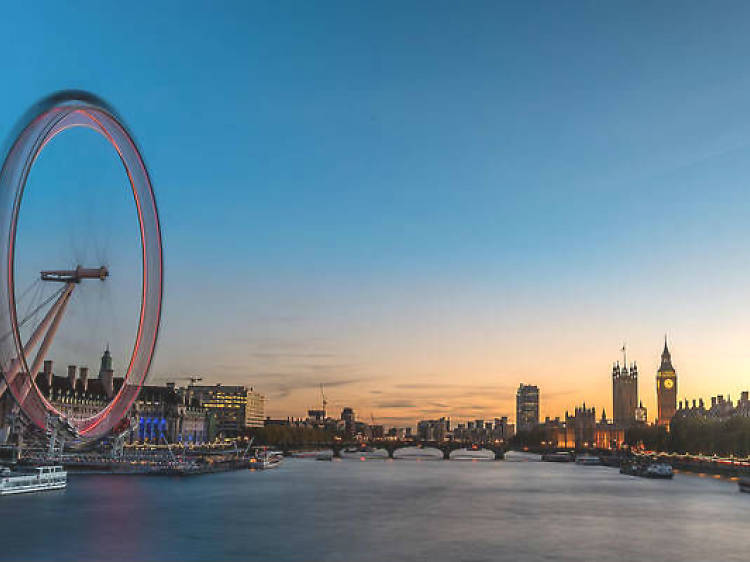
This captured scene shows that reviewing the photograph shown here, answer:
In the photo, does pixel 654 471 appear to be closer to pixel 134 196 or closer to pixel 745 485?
pixel 745 485

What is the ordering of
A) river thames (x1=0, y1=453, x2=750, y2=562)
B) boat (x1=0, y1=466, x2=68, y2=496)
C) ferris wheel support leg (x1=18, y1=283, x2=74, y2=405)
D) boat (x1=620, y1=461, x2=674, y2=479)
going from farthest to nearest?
boat (x1=620, y1=461, x2=674, y2=479)
boat (x1=0, y1=466, x2=68, y2=496)
ferris wheel support leg (x1=18, y1=283, x2=74, y2=405)
river thames (x1=0, y1=453, x2=750, y2=562)

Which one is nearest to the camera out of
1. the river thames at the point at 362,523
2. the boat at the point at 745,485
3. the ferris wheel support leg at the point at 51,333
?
the river thames at the point at 362,523

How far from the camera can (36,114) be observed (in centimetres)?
5312

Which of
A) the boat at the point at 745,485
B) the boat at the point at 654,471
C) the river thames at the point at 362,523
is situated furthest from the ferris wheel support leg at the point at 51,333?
the boat at the point at 654,471

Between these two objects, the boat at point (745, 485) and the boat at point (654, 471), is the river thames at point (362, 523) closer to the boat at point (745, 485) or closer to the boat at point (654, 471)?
the boat at point (745, 485)

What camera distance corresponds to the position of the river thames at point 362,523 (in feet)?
172

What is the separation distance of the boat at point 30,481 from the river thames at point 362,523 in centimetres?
194

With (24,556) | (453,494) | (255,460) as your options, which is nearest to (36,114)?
(24,556)

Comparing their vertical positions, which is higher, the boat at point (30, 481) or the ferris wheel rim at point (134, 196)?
the ferris wheel rim at point (134, 196)

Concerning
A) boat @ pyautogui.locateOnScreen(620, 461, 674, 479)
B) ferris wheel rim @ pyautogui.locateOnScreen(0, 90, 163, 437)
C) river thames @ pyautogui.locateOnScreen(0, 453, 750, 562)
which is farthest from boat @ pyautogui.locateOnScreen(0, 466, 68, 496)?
boat @ pyautogui.locateOnScreen(620, 461, 674, 479)

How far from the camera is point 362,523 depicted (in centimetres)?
6850

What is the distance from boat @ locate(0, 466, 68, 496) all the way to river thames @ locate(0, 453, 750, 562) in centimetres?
194

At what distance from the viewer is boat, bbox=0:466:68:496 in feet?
264

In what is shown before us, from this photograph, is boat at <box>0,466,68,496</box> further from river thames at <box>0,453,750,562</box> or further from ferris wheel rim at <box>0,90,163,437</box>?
ferris wheel rim at <box>0,90,163,437</box>
